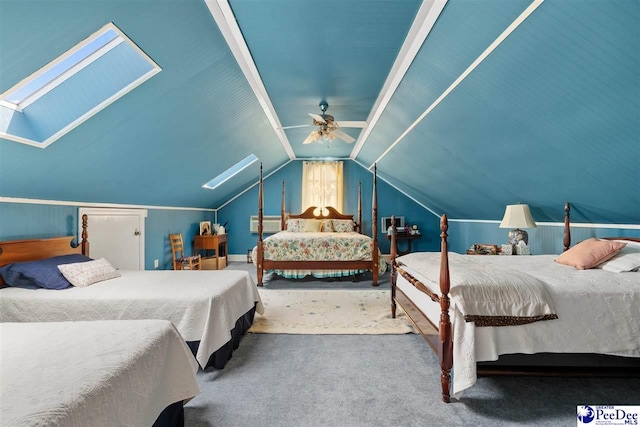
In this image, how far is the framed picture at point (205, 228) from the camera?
593 centimetres

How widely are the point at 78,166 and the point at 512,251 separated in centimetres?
446

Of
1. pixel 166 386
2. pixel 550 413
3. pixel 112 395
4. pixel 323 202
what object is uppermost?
pixel 323 202

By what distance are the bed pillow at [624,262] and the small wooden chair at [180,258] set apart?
16.0 ft

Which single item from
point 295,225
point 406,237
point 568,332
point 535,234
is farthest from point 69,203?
point 406,237

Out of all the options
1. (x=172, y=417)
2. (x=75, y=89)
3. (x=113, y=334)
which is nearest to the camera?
(x=113, y=334)

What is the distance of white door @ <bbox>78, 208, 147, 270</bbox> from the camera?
337cm

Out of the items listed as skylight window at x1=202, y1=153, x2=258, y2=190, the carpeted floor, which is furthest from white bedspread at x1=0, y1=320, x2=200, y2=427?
skylight window at x1=202, y1=153, x2=258, y2=190

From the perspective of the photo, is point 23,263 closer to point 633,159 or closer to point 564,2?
point 564,2

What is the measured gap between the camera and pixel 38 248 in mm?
2562

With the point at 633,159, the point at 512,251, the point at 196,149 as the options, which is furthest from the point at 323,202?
the point at 633,159

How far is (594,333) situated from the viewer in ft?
5.62

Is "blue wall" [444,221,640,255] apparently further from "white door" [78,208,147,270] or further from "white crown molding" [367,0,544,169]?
"white door" [78,208,147,270]

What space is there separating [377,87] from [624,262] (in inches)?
98.0

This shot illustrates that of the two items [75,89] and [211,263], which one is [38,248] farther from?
[211,263]
